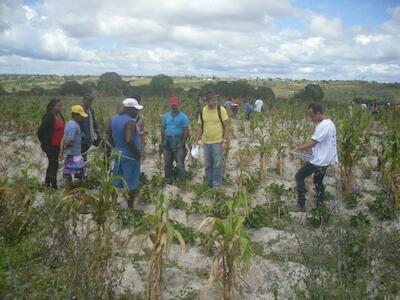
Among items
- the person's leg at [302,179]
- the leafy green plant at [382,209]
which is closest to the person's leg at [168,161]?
the person's leg at [302,179]

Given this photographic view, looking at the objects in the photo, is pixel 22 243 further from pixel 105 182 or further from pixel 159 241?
pixel 159 241

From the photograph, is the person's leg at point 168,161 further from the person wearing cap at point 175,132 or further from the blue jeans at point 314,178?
the blue jeans at point 314,178

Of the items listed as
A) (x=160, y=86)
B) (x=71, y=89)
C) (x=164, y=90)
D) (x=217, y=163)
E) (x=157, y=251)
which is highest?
(x=160, y=86)

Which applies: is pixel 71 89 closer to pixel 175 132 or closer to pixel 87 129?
pixel 87 129

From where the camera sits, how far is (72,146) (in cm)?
580

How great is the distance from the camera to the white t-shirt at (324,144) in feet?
17.2

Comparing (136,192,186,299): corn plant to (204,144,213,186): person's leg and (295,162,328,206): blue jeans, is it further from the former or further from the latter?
(204,144,213,186): person's leg

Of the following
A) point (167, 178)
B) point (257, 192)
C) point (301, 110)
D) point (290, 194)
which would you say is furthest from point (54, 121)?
point (301, 110)

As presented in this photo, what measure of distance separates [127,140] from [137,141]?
0.32 metres

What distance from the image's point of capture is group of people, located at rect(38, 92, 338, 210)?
17.1 ft

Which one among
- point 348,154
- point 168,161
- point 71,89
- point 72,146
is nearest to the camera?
point 72,146

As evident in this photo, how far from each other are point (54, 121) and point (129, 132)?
1.65 meters

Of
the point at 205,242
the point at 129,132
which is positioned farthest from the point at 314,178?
the point at 129,132

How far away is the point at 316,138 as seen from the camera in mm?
5258
